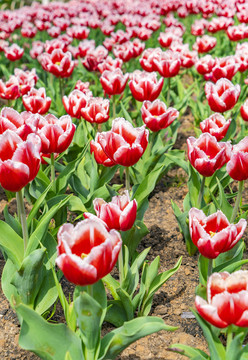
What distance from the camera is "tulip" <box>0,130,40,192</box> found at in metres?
1.91

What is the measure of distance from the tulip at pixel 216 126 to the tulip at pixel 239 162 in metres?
0.54

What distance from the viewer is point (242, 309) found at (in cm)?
158

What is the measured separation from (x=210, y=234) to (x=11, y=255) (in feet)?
3.08

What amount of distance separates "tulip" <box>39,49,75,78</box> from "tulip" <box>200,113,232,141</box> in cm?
185

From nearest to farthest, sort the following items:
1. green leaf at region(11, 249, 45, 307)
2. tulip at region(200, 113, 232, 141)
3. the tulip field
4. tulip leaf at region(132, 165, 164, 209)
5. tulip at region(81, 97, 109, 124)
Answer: the tulip field < green leaf at region(11, 249, 45, 307) < tulip leaf at region(132, 165, 164, 209) < tulip at region(200, 113, 232, 141) < tulip at region(81, 97, 109, 124)

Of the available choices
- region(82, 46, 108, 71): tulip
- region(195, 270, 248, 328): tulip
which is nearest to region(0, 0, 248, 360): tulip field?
region(195, 270, 248, 328): tulip

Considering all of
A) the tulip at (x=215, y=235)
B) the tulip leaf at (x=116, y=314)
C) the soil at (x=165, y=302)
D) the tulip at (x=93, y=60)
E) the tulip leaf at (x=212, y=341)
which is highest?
the tulip at (x=215, y=235)

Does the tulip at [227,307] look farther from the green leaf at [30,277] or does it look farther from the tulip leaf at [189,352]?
the green leaf at [30,277]

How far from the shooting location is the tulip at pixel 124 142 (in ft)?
7.57

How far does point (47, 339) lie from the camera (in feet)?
6.06

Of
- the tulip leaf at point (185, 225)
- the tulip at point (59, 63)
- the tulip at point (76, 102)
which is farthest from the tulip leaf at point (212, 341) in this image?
the tulip at point (59, 63)

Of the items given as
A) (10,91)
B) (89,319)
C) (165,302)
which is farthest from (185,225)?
(10,91)

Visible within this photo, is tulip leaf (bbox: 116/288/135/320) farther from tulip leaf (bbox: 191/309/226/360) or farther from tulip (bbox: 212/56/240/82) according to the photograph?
tulip (bbox: 212/56/240/82)

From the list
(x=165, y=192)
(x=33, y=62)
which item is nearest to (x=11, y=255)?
(x=165, y=192)
